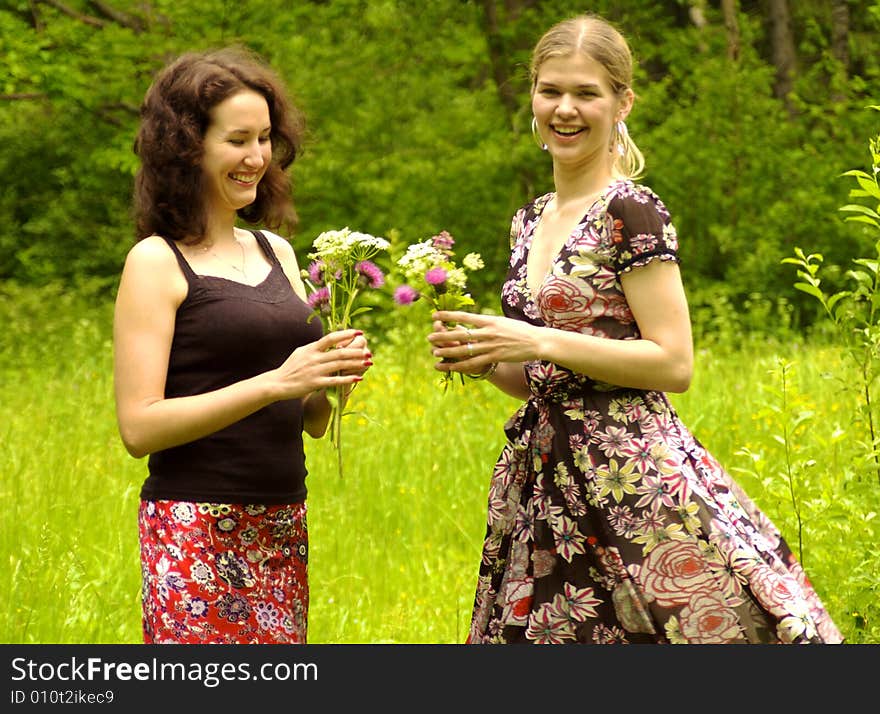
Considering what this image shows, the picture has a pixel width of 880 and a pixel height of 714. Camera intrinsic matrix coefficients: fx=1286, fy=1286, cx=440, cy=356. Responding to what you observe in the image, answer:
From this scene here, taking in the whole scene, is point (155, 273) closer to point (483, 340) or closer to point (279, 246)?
point (279, 246)

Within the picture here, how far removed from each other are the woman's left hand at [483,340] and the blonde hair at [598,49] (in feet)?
1.68

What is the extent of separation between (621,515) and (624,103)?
0.95m

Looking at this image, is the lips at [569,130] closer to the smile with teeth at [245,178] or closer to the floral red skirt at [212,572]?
the smile with teeth at [245,178]

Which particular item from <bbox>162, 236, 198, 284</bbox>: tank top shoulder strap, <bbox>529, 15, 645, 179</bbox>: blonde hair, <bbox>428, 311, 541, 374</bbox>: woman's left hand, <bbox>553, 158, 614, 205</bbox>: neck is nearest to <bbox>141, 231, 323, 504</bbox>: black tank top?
<bbox>162, 236, 198, 284</bbox>: tank top shoulder strap

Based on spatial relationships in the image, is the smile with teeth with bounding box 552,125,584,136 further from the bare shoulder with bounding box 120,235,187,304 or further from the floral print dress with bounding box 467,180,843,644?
the bare shoulder with bounding box 120,235,187,304

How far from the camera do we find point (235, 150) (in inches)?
111

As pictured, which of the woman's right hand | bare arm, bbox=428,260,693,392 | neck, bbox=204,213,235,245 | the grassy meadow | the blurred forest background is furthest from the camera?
the blurred forest background

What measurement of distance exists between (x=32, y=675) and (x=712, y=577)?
161cm

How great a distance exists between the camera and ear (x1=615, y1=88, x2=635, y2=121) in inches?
117

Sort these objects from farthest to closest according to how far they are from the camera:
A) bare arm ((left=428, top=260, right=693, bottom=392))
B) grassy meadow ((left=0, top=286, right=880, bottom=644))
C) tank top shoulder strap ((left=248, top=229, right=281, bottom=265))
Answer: grassy meadow ((left=0, top=286, right=880, bottom=644)) → tank top shoulder strap ((left=248, top=229, right=281, bottom=265)) → bare arm ((left=428, top=260, right=693, bottom=392))

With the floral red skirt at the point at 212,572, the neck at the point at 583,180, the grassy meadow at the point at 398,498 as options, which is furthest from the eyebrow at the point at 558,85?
the floral red skirt at the point at 212,572

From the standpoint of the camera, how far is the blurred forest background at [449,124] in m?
13.7

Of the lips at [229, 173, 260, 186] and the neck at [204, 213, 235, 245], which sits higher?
the lips at [229, 173, 260, 186]

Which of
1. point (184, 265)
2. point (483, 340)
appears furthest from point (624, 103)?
point (184, 265)
